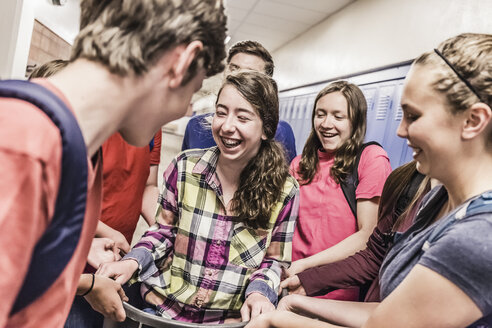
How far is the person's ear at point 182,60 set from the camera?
576 millimetres

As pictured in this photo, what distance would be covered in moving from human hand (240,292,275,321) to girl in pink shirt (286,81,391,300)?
0.27 m

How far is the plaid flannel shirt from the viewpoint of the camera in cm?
119

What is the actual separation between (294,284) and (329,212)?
38 centimetres

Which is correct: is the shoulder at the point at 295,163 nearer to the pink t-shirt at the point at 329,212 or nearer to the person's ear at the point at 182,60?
the pink t-shirt at the point at 329,212

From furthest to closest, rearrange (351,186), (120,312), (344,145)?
(344,145), (351,186), (120,312)

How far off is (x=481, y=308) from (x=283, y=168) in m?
0.80

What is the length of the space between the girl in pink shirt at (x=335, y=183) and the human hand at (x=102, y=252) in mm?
606

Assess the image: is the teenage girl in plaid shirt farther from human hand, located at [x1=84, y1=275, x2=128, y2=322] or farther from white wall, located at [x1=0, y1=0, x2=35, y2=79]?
white wall, located at [x1=0, y1=0, x2=35, y2=79]

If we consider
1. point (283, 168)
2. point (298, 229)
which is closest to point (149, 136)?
point (283, 168)

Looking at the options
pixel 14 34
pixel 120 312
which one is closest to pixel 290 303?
pixel 120 312

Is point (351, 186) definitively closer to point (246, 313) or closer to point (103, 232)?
point (246, 313)

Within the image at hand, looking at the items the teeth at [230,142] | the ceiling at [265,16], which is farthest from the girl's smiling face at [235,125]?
the ceiling at [265,16]

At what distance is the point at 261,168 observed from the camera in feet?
4.45

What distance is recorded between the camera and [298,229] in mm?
1541
